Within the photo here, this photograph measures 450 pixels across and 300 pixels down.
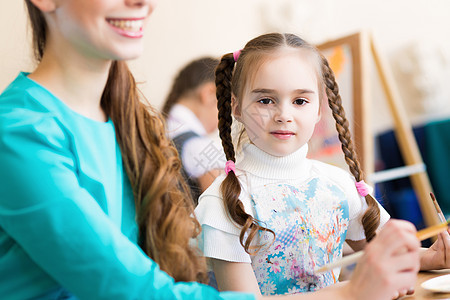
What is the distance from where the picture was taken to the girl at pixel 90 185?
2.20ft

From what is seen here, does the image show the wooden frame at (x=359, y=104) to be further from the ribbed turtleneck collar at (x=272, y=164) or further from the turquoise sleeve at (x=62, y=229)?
the turquoise sleeve at (x=62, y=229)

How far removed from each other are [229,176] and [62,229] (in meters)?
0.43

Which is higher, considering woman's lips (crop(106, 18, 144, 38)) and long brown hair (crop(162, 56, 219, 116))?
woman's lips (crop(106, 18, 144, 38))

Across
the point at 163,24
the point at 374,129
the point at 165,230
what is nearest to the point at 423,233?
the point at 165,230

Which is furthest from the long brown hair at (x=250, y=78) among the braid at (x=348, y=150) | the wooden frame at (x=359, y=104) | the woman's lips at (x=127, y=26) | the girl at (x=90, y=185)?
the wooden frame at (x=359, y=104)

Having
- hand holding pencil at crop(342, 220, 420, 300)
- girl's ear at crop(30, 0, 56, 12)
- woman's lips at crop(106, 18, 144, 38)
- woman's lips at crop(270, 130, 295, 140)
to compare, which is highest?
girl's ear at crop(30, 0, 56, 12)

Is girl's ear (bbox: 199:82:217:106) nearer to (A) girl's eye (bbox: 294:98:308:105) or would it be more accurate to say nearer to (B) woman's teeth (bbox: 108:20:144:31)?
(A) girl's eye (bbox: 294:98:308:105)

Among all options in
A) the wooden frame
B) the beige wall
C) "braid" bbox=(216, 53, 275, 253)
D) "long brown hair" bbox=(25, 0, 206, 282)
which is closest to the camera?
"long brown hair" bbox=(25, 0, 206, 282)

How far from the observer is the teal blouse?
0.67m

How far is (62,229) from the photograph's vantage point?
2.17ft

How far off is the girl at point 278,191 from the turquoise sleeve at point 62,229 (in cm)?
28

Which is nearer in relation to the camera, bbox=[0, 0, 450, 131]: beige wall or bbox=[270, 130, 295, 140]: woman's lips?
bbox=[270, 130, 295, 140]: woman's lips

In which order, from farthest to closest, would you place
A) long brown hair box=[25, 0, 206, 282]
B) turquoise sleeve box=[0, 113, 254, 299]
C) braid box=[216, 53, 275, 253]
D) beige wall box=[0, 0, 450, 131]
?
1. beige wall box=[0, 0, 450, 131]
2. braid box=[216, 53, 275, 253]
3. long brown hair box=[25, 0, 206, 282]
4. turquoise sleeve box=[0, 113, 254, 299]

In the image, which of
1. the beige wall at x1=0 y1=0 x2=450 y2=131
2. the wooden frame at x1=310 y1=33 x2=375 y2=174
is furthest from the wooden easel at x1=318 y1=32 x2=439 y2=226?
the beige wall at x1=0 y1=0 x2=450 y2=131
